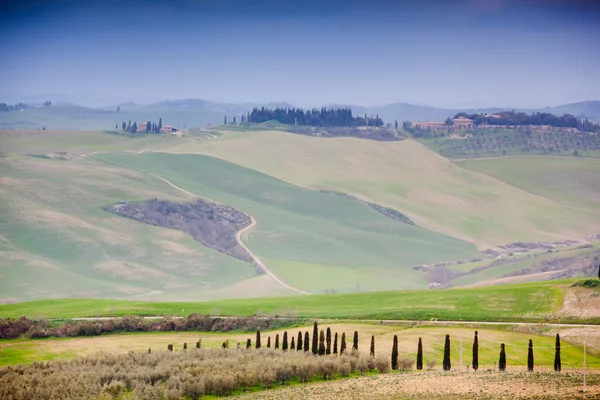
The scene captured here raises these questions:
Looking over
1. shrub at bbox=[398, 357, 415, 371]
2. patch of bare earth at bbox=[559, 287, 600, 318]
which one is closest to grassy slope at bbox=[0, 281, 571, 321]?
patch of bare earth at bbox=[559, 287, 600, 318]

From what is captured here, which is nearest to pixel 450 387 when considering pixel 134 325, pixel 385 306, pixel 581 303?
pixel 581 303

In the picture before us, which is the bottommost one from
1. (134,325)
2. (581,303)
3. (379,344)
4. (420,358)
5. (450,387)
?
(134,325)

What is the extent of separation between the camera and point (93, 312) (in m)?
112

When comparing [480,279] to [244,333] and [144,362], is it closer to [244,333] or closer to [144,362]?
[244,333]

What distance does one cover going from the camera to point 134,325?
102m

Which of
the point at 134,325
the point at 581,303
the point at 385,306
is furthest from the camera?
the point at 385,306

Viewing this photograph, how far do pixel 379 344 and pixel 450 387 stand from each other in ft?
A: 82.5

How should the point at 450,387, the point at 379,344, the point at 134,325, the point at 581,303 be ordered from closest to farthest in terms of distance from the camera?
1. the point at 450,387
2. the point at 379,344
3. the point at 581,303
4. the point at 134,325

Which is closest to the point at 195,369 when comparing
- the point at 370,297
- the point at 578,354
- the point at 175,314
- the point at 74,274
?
the point at 578,354

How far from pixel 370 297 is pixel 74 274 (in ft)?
277

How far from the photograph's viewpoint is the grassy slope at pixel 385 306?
321 feet

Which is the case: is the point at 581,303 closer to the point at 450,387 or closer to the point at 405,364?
the point at 405,364

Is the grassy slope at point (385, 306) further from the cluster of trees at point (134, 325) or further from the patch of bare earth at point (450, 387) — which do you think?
the patch of bare earth at point (450, 387)

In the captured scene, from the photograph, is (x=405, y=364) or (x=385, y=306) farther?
(x=385, y=306)
